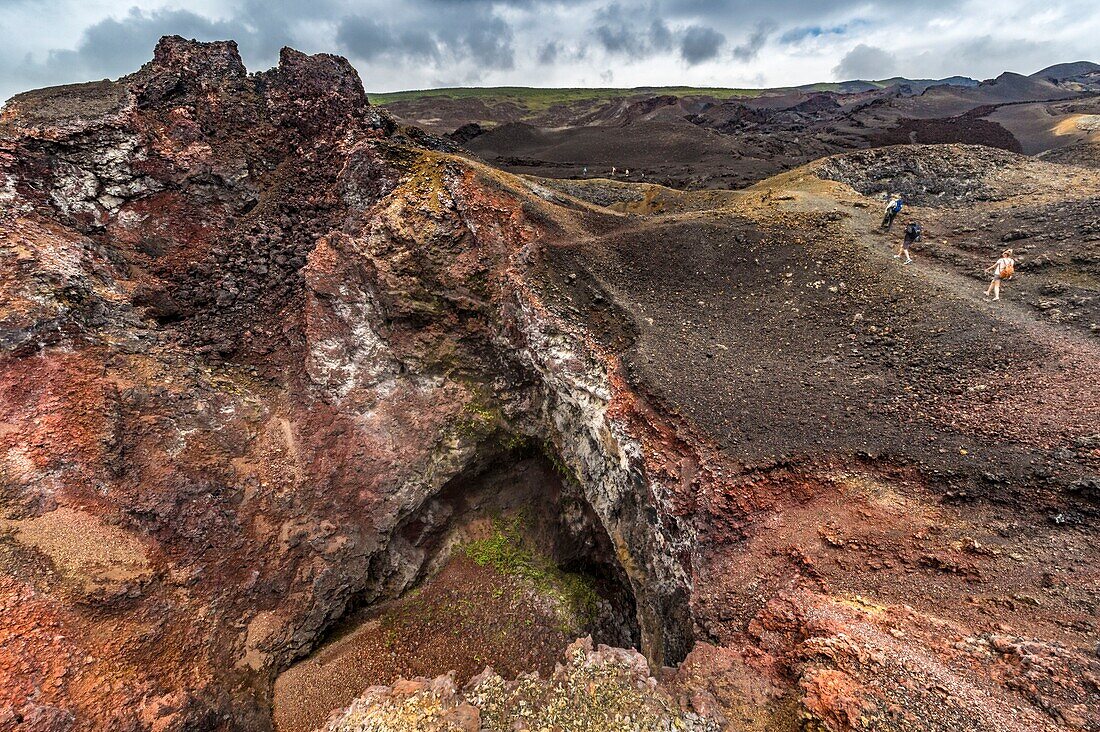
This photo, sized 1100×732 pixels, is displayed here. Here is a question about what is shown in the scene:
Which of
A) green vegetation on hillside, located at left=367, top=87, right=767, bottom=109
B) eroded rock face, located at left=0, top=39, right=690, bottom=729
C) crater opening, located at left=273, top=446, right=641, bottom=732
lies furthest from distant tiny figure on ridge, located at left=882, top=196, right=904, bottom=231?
green vegetation on hillside, located at left=367, top=87, right=767, bottom=109

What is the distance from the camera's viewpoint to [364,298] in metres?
15.3

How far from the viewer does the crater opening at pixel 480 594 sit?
13.1 meters

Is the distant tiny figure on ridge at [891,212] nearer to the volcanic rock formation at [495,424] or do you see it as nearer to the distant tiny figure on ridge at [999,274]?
the volcanic rock formation at [495,424]

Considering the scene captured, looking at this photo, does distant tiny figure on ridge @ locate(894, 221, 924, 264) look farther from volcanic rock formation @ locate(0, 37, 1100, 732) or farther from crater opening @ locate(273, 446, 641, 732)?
crater opening @ locate(273, 446, 641, 732)

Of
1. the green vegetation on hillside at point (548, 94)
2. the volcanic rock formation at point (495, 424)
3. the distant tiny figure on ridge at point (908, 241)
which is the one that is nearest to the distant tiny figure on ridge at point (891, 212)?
the volcanic rock formation at point (495, 424)

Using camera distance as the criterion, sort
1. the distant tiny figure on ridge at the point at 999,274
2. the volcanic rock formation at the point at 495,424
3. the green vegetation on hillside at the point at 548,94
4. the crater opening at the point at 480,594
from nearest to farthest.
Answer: the volcanic rock formation at the point at 495,424 < the distant tiny figure on ridge at the point at 999,274 < the crater opening at the point at 480,594 < the green vegetation on hillside at the point at 548,94

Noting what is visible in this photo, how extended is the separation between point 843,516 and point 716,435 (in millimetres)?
2940

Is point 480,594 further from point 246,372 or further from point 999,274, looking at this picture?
point 999,274

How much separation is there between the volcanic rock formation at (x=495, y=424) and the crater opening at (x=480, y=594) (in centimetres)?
20

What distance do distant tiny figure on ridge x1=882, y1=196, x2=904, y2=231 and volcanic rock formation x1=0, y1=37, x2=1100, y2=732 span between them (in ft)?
1.43

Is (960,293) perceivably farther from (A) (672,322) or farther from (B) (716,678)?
(B) (716,678)

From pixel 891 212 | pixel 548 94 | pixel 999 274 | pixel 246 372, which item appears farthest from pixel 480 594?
pixel 548 94

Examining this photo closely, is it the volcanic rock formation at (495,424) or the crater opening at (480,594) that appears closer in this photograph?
the volcanic rock formation at (495,424)

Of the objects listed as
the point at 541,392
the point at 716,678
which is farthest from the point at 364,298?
the point at 716,678
